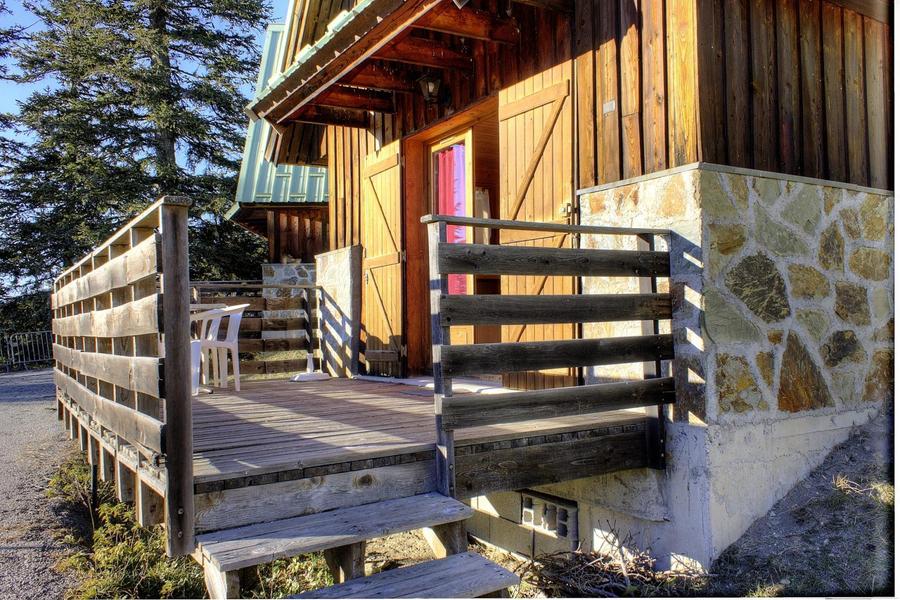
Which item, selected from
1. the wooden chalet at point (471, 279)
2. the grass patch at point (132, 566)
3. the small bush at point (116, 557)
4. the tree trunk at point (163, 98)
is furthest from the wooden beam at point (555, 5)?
the tree trunk at point (163, 98)

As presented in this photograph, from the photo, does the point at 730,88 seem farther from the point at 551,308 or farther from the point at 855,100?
the point at 551,308

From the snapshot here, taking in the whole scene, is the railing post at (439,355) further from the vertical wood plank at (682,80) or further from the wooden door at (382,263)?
the wooden door at (382,263)

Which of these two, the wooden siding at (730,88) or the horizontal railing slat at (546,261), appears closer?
the horizontal railing slat at (546,261)

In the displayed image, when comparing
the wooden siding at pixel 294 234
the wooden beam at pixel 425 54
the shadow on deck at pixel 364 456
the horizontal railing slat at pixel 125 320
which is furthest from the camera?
the wooden siding at pixel 294 234

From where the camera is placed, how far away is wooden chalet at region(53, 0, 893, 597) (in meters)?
2.72

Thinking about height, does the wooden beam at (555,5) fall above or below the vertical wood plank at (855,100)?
above

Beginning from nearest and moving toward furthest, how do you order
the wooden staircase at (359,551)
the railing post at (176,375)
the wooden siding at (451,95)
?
the wooden staircase at (359,551) → the railing post at (176,375) → the wooden siding at (451,95)

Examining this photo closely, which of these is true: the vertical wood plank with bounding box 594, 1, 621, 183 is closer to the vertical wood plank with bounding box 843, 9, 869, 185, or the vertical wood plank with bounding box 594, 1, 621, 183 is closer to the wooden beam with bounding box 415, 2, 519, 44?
the wooden beam with bounding box 415, 2, 519, 44

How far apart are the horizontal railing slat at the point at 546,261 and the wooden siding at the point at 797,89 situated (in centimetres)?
65

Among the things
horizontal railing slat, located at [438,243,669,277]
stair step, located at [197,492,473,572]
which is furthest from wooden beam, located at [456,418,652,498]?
horizontal railing slat, located at [438,243,669,277]

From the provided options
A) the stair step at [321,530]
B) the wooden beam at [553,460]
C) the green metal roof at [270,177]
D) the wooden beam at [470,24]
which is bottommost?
the stair step at [321,530]

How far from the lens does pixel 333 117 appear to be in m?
7.06

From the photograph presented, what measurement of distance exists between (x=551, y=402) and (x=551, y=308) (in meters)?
0.47

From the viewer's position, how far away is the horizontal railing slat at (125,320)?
2666 mm
